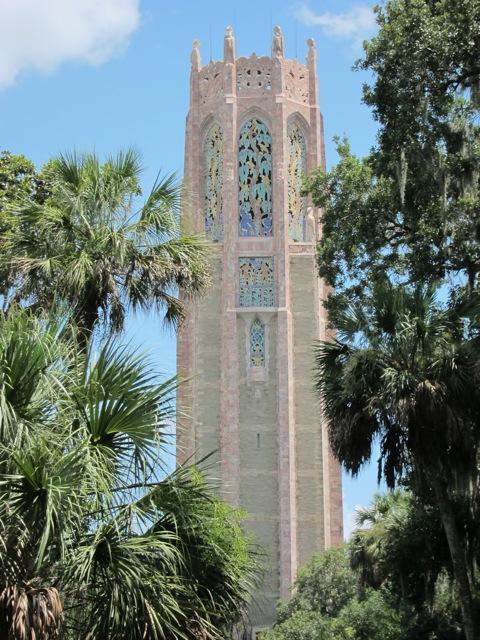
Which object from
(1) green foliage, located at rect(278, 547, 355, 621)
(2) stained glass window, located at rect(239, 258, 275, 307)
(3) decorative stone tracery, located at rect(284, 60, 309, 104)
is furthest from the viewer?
(3) decorative stone tracery, located at rect(284, 60, 309, 104)

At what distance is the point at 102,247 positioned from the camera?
11742mm

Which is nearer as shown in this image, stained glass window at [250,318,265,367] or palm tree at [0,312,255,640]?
palm tree at [0,312,255,640]

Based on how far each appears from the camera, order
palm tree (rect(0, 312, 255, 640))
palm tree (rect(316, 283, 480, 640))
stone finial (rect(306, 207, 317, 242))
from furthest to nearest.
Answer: stone finial (rect(306, 207, 317, 242))
palm tree (rect(316, 283, 480, 640))
palm tree (rect(0, 312, 255, 640))

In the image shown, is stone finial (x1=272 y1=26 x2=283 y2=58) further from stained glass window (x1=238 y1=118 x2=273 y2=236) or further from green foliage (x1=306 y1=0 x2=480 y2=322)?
green foliage (x1=306 y1=0 x2=480 y2=322)

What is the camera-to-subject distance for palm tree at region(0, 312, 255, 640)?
8.05 meters

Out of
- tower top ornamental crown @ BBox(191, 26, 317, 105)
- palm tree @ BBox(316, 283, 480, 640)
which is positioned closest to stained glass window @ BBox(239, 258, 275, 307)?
tower top ornamental crown @ BBox(191, 26, 317, 105)

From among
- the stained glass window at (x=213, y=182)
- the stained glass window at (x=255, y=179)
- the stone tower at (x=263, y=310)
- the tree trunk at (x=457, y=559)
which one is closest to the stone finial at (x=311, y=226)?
the stone tower at (x=263, y=310)

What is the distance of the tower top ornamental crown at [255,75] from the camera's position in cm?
4878

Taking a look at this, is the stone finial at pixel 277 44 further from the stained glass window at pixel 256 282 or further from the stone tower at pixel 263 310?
the stained glass window at pixel 256 282

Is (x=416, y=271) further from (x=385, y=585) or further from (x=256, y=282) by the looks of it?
(x=256, y=282)

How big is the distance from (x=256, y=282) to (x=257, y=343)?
102 inches

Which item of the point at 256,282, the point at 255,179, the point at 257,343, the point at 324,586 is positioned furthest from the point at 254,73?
the point at 324,586

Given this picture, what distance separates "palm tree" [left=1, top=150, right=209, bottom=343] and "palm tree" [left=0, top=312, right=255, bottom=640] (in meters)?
2.18

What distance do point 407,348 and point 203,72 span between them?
121 feet
